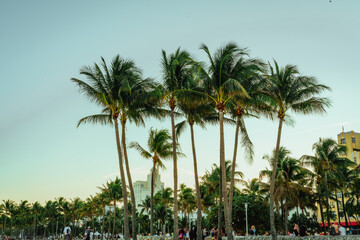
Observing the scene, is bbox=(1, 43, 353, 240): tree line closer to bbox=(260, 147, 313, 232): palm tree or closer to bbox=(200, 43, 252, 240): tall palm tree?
bbox=(200, 43, 252, 240): tall palm tree

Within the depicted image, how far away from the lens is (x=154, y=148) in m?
33.3

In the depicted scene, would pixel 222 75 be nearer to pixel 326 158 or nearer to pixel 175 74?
pixel 175 74

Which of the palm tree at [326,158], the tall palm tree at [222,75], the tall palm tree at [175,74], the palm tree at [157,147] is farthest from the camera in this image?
the palm tree at [326,158]

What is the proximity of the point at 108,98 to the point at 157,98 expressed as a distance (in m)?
3.55

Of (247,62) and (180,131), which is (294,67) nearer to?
(247,62)

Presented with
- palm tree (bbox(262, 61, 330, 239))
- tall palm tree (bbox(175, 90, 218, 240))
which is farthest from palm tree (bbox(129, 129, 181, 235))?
palm tree (bbox(262, 61, 330, 239))

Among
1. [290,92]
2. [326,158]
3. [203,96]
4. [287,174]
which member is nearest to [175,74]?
[203,96]

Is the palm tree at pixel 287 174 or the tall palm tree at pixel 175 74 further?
the palm tree at pixel 287 174

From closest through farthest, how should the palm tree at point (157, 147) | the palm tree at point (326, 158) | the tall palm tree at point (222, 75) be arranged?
the tall palm tree at point (222, 75) < the palm tree at point (157, 147) < the palm tree at point (326, 158)

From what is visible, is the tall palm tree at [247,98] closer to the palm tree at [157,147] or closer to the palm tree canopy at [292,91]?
the palm tree canopy at [292,91]

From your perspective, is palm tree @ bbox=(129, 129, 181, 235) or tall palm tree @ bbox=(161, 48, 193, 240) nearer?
tall palm tree @ bbox=(161, 48, 193, 240)

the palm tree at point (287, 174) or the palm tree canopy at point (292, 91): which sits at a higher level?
the palm tree canopy at point (292, 91)

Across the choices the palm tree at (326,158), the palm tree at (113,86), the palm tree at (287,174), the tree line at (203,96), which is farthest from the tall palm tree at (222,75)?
the palm tree at (326,158)

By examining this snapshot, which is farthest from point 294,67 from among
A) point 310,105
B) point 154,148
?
point 154,148
